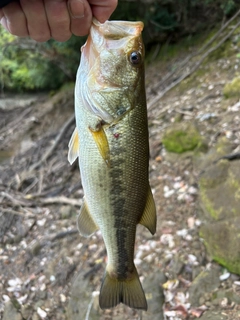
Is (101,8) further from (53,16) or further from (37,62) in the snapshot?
(37,62)

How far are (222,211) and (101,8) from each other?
2528 mm

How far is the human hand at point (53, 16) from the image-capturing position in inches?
71.9

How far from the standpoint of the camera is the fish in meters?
1.81

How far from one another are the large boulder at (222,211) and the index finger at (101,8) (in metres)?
2.43

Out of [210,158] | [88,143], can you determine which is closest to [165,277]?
[210,158]

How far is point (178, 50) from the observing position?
9656 mm

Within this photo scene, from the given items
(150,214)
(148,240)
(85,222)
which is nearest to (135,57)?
(150,214)

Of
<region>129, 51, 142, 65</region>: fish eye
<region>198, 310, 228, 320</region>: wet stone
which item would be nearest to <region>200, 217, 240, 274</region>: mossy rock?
<region>198, 310, 228, 320</region>: wet stone

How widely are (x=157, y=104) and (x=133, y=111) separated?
17.8 feet

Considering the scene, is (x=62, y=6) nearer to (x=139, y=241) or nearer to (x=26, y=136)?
(x=139, y=241)

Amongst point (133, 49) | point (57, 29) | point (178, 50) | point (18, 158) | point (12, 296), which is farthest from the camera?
point (178, 50)

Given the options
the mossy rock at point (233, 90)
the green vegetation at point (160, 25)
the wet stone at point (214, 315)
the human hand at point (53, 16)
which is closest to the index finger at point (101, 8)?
the human hand at point (53, 16)

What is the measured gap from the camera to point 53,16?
1860 mm

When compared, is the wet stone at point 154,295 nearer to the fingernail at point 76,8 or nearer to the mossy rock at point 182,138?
the mossy rock at point 182,138
